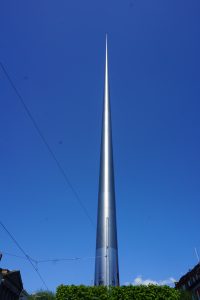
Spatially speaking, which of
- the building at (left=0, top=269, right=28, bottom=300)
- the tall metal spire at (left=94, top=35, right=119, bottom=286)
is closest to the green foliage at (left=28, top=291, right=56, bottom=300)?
the building at (left=0, top=269, right=28, bottom=300)

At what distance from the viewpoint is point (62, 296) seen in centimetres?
2366

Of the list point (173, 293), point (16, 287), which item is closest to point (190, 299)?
point (16, 287)

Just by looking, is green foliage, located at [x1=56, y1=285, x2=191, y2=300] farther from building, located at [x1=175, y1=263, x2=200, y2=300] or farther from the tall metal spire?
building, located at [x1=175, y1=263, x2=200, y2=300]

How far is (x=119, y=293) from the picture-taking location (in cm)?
2345

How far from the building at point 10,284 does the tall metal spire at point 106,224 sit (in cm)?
4552

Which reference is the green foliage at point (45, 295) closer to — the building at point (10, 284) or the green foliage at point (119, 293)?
the building at point (10, 284)

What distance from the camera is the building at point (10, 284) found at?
68.9 m

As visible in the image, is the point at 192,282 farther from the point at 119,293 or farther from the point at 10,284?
the point at 119,293

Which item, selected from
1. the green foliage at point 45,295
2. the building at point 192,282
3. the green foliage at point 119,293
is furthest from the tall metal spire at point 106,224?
the green foliage at point 45,295

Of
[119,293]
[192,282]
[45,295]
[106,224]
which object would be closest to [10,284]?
[45,295]

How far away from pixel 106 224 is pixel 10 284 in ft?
172

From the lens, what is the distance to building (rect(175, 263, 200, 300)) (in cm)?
7162

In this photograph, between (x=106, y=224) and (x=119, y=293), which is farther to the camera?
(x=106, y=224)

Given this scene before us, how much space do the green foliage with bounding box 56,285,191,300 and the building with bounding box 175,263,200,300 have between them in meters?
54.8
